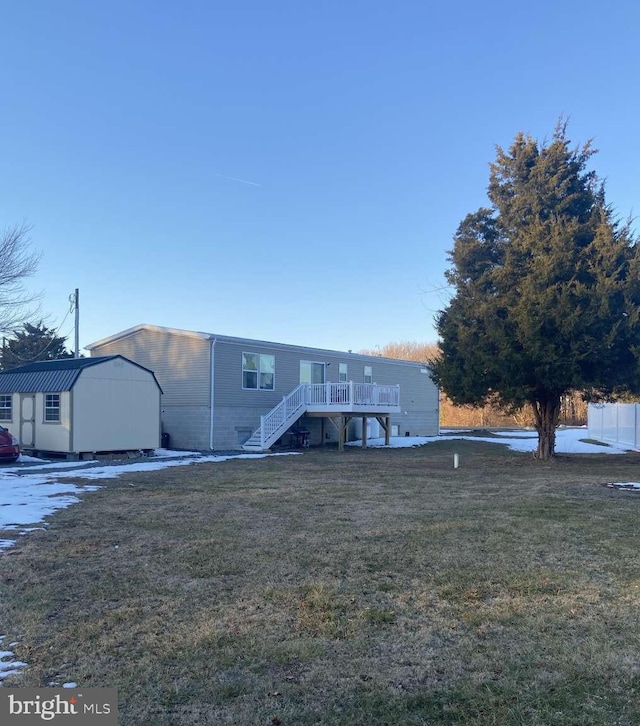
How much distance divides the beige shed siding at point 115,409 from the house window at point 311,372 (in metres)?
6.26

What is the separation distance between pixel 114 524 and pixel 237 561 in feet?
8.31

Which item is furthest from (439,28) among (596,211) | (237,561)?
(237,561)

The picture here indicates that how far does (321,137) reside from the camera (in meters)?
17.4

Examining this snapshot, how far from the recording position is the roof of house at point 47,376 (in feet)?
55.2

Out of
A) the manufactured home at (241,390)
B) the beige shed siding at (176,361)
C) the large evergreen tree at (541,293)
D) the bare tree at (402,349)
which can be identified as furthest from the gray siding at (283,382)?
the bare tree at (402,349)

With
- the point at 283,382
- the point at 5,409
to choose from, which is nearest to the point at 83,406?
the point at 5,409

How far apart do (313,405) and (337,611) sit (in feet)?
56.4

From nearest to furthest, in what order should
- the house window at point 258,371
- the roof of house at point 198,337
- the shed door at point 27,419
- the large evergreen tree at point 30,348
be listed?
the shed door at point 27,419 < the roof of house at point 198,337 < the house window at point 258,371 < the large evergreen tree at point 30,348

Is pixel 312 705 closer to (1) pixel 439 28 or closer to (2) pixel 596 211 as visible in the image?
(1) pixel 439 28

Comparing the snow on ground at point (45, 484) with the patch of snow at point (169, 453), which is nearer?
the snow on ground at point (45, 484)

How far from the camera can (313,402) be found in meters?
21.5

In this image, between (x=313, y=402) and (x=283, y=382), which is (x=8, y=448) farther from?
(x=313, y=402)

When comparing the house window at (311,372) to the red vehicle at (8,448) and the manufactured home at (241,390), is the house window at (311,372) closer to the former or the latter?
the manufactured home at (241,390)

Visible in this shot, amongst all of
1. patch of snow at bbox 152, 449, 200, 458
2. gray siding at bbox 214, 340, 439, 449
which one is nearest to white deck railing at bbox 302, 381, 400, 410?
gray siding at bbox 214, 340, 439, 449
